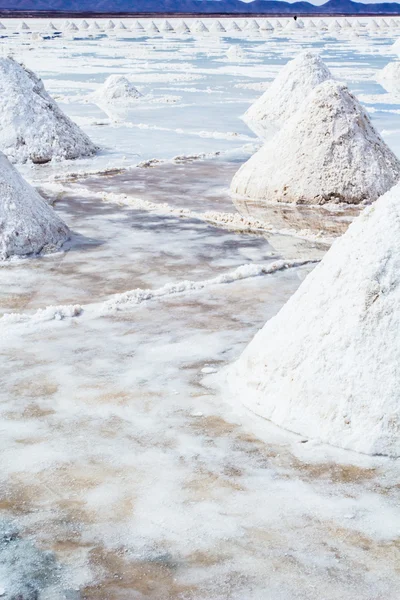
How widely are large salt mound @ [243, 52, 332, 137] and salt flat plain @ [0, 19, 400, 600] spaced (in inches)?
235

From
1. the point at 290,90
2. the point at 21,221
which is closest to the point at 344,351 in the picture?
the point at 21,221

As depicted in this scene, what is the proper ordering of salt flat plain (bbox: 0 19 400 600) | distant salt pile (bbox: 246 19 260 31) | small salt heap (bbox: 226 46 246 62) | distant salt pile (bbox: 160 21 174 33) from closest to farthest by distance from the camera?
1. salt flat plain (bbox: 0 19 400 600)
2. small salt heap (bbox: 226 46 246 62)
3. distant salt pile (bbox: 160 21 174 33)
4. distant salt pile (bbox: 246 19 260 31)

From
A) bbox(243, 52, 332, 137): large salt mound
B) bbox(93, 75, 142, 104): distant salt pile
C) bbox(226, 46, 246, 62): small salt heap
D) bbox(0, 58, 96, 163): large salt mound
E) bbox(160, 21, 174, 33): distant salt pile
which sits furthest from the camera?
bbox(160, 21, 174, 33): distant salt pile

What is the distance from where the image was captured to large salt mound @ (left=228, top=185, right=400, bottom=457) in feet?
9.98

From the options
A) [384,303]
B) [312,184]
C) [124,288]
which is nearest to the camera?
[384,303]

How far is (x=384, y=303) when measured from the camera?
3.17m

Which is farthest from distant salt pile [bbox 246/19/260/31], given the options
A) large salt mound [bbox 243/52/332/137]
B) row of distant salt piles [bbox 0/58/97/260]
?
row of distant salt piles [bbox 0/58/97/260]

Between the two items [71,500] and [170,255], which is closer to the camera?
[71,500]

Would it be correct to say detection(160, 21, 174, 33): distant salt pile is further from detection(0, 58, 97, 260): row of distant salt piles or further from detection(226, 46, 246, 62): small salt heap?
detection(0, 58, 97, 260): row of distant salt piles

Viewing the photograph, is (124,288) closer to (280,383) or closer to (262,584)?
(280,383)

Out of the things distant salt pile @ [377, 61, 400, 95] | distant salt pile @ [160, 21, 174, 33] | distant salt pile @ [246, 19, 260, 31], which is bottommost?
distant salt pile @ [246, 19, 260, 31]

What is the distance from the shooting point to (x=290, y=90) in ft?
41.3

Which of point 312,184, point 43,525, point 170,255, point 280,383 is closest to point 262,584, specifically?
point 43,525

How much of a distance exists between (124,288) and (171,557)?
8.77ft
